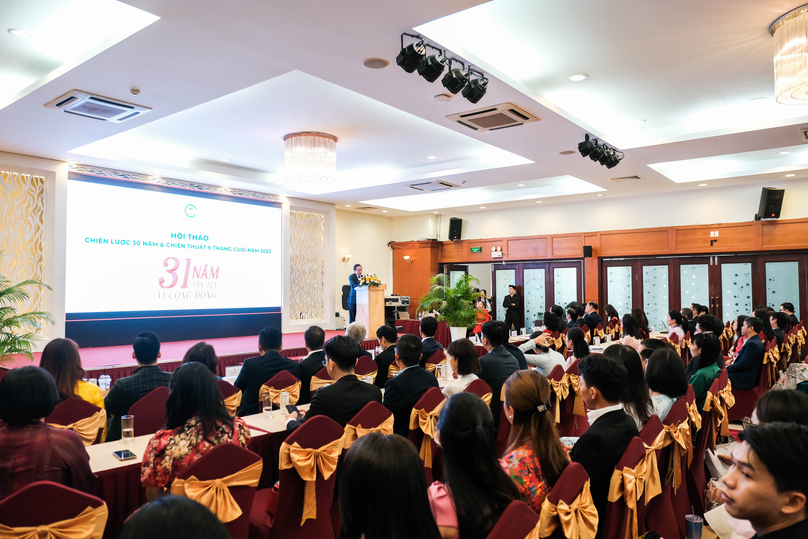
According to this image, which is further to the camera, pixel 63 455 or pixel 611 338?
pixel 611 338

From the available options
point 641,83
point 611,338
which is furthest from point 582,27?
point 611,338

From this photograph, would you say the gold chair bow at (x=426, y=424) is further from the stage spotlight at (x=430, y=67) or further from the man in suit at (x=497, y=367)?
the stage spotlight at (x=430, y=67)

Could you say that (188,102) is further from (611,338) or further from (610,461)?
(611,338)

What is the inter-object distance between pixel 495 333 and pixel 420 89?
2.56 metres

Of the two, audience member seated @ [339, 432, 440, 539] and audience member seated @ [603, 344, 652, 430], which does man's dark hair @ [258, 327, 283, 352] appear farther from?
audience member seated @ [339, 432, 440, 539]

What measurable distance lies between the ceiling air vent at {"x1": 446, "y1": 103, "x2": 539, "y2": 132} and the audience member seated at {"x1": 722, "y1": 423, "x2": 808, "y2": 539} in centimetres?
497

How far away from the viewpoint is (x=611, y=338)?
969 centimetres

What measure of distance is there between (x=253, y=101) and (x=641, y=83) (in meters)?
4.65

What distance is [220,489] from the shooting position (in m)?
2.16

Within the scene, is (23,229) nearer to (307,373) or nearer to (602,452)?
(307,373)

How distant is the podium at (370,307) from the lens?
38.5 feet

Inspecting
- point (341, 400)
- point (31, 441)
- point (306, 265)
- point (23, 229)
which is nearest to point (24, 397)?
point (31, 441)

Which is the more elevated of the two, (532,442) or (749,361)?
(532,442)

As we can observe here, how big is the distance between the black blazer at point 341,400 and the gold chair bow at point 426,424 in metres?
0.40
